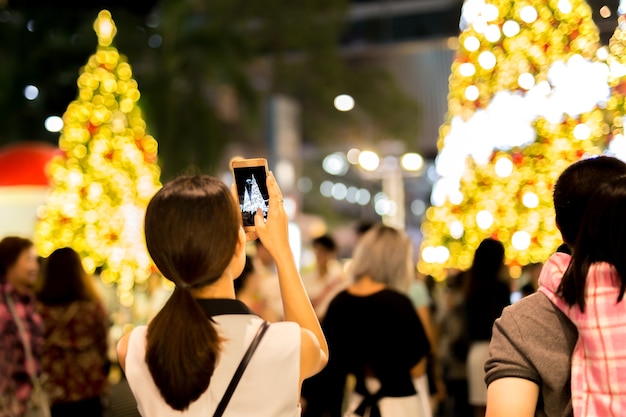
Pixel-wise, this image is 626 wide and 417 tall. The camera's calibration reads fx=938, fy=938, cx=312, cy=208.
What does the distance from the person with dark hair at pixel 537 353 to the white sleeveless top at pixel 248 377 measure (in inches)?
20.1

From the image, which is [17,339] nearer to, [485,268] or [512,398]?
[485,268]

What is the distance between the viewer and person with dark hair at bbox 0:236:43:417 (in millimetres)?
5621

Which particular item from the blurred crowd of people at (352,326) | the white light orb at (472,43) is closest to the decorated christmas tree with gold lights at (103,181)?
the blurred crowd of people at (352,326)

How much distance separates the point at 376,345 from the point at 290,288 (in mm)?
2657

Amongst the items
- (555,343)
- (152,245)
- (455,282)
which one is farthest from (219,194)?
(455,282)

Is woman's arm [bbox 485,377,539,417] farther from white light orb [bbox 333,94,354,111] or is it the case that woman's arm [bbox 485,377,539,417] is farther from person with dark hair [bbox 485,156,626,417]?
white light orb [bbox 333,94,354,111]

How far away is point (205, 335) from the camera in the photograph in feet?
7.82

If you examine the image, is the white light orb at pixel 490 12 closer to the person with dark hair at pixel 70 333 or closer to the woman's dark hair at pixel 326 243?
the woman's dark hair at pixel 326 243

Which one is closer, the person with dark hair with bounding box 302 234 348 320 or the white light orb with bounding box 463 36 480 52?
the person with dark hair with bounding box 302 234 348 320

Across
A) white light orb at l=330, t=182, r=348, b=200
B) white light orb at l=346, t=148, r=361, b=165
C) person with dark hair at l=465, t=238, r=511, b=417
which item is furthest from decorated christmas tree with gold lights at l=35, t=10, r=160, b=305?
white light orb at l=330, t=182, r=348, b=200

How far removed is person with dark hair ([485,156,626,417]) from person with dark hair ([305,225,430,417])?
2.74 m

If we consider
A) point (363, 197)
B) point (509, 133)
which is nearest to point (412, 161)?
point (509, 133)

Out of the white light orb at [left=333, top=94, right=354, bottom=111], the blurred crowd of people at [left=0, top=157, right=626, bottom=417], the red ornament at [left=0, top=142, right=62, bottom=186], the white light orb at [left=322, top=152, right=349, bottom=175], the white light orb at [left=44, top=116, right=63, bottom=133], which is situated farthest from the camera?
the white light orb at [left=322, top=152, right=349, bottom=175]

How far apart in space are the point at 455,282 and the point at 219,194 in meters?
6.03
